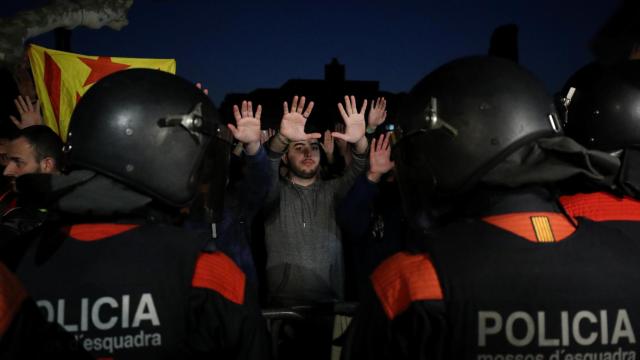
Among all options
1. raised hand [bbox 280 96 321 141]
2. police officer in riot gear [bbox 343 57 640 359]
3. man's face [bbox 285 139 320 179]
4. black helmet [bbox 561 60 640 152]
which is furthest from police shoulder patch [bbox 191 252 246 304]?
man's face [bbox 285 139 320 179]

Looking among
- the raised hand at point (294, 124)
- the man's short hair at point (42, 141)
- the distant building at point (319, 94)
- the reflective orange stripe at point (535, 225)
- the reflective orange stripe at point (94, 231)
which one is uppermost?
the distant building at point (319, 94)

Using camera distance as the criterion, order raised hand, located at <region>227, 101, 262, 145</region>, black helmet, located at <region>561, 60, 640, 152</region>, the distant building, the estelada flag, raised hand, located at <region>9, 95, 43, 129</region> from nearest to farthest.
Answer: black helmet, located at <region>561, 60, 640, 152</region>, raised hand, located at <region>227, 101, 262, 145</region>, raised hand, located at <region>9, 95, 43, 129</region>, the estelada flag, the distant building

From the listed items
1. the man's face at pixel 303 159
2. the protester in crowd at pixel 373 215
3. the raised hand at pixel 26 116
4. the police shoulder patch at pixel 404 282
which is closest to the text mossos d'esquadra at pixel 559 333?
the police shoulder patch at pixel 404 282

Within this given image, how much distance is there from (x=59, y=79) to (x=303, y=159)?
4.03 m

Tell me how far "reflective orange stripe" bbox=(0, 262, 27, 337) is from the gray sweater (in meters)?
2.43

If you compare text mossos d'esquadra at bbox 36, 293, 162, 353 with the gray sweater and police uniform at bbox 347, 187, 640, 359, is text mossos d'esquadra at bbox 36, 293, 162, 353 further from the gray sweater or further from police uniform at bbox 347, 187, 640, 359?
the gray sweater

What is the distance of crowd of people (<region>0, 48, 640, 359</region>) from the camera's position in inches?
Answer: 64.2

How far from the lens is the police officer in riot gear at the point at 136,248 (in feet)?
5.70

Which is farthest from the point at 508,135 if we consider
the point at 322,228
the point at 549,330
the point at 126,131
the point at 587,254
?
the point at 322,228

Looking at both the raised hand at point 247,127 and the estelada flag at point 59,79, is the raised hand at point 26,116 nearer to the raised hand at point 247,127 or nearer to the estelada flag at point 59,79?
the estelada flag at point 59,79

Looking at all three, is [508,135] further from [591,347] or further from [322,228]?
[322,228]

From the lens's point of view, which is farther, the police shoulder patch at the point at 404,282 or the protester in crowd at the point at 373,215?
the protester in crowd at the point at 373,215

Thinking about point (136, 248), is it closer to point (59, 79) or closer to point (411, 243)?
point (411, 243)

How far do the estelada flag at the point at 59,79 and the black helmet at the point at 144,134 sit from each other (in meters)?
4.78
